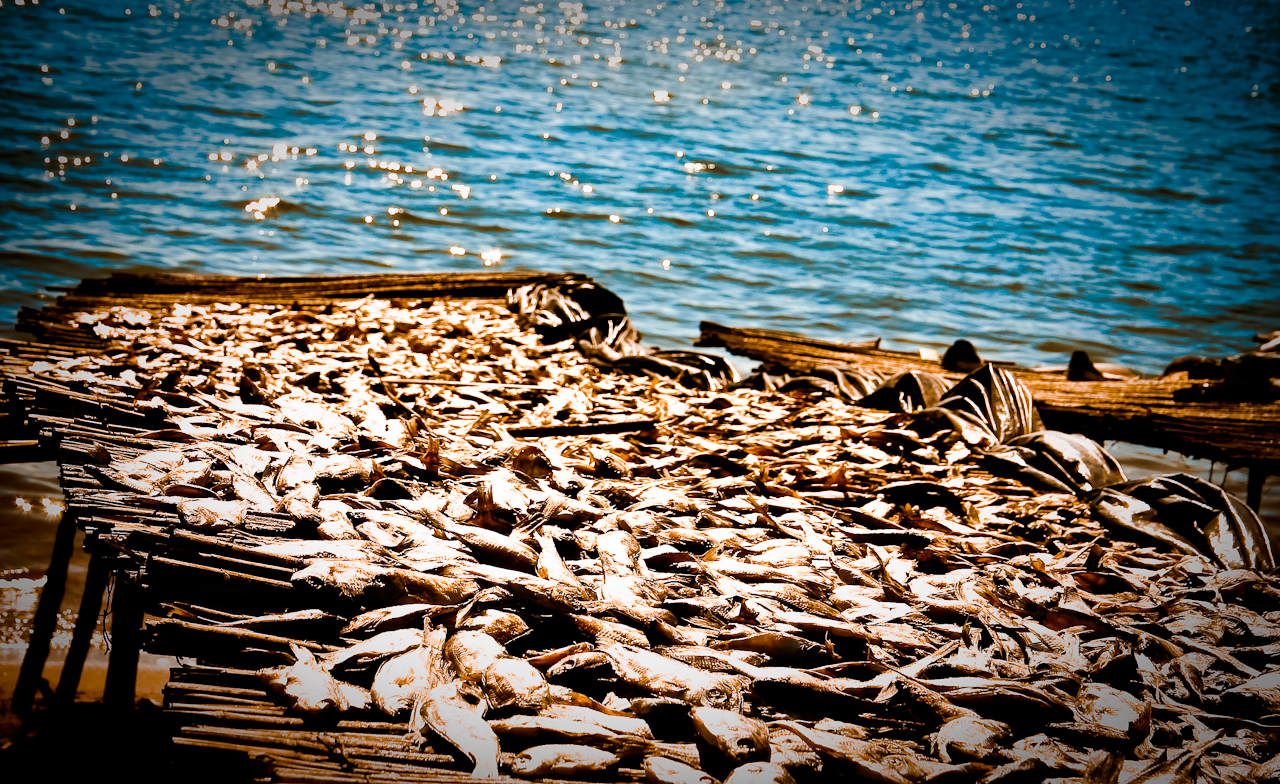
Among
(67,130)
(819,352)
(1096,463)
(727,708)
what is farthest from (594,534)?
(67,130)

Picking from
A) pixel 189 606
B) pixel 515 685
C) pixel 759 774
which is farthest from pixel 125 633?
pixel 759 774

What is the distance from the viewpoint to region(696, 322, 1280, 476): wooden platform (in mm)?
3371

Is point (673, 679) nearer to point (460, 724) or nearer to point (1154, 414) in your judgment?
point (460, 724)

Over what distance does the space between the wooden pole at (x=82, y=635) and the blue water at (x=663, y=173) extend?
398 centimetres

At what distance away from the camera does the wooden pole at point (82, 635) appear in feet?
8.25

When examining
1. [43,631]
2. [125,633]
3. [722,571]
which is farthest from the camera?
[43,631]

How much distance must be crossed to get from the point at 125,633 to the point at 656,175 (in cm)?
1106

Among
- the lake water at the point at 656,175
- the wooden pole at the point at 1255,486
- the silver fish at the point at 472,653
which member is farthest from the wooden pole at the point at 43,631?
the wooden pole at the point at 1255,486

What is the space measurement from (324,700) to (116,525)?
670 mm

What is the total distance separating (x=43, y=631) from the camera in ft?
9.24

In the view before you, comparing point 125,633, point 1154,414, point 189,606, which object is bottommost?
point 125,633

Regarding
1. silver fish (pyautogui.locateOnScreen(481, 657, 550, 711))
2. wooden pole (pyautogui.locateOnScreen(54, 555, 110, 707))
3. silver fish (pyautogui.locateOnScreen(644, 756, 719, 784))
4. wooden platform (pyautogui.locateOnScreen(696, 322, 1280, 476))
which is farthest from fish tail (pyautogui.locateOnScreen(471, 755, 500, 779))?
wooden platform (pyautogui.locateOnScreen(696, 322, 1280, 476))

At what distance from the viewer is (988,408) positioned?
132 inches

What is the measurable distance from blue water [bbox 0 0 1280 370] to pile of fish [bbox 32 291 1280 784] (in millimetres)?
3540
